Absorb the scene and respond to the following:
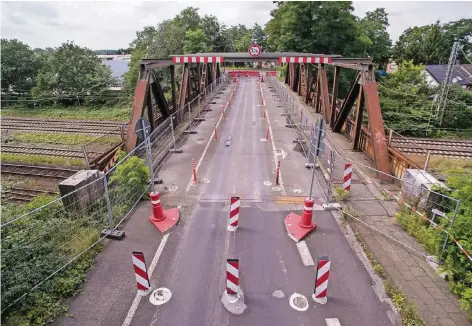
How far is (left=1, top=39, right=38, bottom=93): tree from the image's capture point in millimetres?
39656

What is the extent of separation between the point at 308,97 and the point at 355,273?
21638mm

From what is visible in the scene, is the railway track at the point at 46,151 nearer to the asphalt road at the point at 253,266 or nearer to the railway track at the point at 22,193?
the railway track at the point at 22,193

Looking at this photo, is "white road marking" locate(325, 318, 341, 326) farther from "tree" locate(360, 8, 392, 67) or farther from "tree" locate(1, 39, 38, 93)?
"tree" locate(1, 39, 38, 93)

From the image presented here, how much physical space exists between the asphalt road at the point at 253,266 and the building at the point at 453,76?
126 ft

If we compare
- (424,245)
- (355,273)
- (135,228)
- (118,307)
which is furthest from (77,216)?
(424,245)

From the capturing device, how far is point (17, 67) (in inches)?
1585

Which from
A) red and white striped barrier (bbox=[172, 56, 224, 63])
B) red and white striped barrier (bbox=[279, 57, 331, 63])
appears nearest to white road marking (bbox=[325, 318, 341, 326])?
red and white striped barrier (bbox=[279, 57, 331, 63])

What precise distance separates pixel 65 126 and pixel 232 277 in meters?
27.9

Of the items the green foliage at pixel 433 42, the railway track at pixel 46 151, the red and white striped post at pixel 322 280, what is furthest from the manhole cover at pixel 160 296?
the green foliage at pixel 433 42

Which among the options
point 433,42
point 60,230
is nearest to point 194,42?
point 433,42

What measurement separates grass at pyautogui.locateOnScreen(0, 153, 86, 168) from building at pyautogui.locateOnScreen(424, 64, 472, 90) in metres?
41.1

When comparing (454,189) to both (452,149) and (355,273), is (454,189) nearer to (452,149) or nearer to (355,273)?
(355,273)

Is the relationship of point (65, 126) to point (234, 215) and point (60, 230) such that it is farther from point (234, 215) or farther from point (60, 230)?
point (234, 215)

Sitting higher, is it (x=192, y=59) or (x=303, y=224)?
(x=192, y=59)
